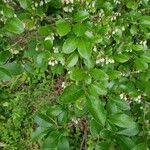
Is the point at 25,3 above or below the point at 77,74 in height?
above

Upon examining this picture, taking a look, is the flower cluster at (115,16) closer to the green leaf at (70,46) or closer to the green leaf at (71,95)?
the green leaf at (70,46)

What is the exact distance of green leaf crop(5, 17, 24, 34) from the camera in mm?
1434

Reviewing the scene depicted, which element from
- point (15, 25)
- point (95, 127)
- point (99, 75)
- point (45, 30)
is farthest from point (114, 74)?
point (15, 25)

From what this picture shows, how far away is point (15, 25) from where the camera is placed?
144 centimetres

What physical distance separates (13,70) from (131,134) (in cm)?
59

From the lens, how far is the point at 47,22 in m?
1.71

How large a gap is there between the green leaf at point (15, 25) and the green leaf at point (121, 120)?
53 cm

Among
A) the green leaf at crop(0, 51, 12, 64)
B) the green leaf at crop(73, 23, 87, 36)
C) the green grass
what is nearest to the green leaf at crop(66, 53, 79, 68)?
the green leaf at crop(73, 23, 87, 36)

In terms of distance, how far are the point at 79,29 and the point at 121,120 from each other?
435 mm

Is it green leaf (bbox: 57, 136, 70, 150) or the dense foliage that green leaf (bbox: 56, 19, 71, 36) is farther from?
green leaf (bbox: 57, 136, 70, 150)

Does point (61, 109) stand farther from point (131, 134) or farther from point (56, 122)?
point (131, 134)

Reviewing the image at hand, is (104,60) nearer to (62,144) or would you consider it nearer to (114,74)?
(114,74)

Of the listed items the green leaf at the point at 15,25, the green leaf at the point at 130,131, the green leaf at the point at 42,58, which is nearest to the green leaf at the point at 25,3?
the green leaf at the point at 15,25

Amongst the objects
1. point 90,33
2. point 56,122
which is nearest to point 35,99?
point 56,122
